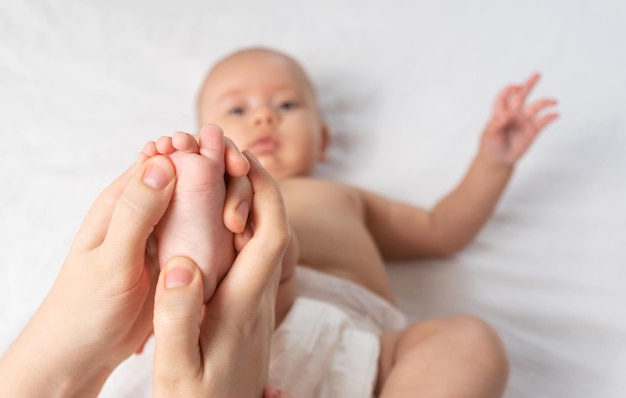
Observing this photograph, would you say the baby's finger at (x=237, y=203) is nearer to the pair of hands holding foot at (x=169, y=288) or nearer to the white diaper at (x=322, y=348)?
the pair of hands holding foot at (x=169, y=288)

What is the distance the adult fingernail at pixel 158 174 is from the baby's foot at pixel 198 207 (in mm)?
12

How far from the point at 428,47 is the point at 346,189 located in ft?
1.53

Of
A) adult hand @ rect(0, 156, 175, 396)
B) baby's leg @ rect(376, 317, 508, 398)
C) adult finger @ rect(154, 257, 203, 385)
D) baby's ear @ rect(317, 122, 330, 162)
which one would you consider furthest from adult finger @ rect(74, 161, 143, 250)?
baby's ear @ rect(317, 122, 330, 162)

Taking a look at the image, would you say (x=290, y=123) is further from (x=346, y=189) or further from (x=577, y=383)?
(x=577, y=383)

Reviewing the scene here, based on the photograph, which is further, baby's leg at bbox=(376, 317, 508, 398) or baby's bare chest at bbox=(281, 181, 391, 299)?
baby's bare chest at bbox=(281, 181, 391, 299)

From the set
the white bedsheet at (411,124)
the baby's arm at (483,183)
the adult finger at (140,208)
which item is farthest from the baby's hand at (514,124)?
the adult finger at (140,208)

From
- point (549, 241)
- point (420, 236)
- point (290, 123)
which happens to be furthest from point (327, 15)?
point (549, 241)

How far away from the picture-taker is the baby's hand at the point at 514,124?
4.42 feet

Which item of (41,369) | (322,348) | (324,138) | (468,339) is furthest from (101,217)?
(324,138)

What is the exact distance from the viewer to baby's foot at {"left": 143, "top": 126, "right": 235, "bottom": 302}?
2.32 ft

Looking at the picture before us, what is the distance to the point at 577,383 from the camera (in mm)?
1086

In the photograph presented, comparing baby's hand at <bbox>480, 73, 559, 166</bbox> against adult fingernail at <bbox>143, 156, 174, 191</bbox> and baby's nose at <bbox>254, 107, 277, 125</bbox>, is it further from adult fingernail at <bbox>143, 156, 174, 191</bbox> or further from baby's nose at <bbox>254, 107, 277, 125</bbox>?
adult fingernail at <bbox>143, 156, 174, 191</bbox>

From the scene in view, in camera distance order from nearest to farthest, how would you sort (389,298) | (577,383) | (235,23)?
(577,383) < (389,298) < (235,23)

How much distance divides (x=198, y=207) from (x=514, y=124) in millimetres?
836
